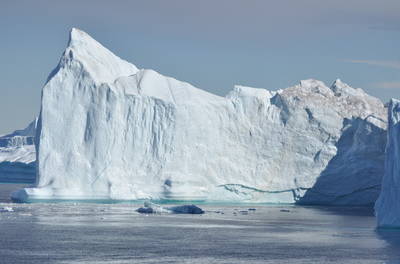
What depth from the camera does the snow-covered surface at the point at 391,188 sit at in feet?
100.0

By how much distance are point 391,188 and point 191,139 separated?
49.0ft

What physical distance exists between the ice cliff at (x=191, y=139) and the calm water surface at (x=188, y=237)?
115 inches

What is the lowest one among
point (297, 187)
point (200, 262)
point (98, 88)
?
point (200, 262)

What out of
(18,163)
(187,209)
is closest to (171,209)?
(187,209)

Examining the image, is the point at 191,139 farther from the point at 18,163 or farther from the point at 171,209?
the point at 18,163

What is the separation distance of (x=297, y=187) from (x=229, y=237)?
666 inches

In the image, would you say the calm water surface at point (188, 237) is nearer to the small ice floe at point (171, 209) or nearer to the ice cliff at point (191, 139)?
the small ice floe at point (171, 209)

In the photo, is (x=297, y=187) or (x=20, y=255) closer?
(x=20, y=255)

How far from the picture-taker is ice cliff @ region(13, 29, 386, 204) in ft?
137

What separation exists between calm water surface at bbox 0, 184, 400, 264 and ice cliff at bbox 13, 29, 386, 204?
9.57 feet

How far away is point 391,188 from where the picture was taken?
30797 millimetres

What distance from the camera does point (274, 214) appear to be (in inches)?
1576

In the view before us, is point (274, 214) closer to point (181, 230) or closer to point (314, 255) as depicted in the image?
point (181, 230)

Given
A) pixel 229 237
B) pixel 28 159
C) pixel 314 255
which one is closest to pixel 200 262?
pixel 314 255
